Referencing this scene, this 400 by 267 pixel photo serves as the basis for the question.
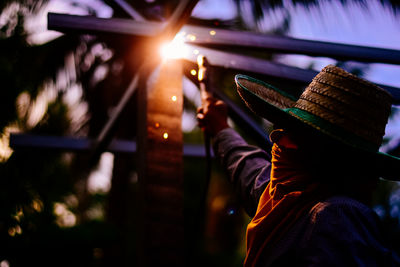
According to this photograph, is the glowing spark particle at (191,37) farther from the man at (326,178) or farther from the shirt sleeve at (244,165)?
the man at (326,178)

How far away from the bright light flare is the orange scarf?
4.61 ft

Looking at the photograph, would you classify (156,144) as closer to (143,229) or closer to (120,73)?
(143,229)

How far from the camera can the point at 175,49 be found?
8.84 ft

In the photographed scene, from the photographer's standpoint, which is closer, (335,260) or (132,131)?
(335,260)

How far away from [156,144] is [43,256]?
581 cm

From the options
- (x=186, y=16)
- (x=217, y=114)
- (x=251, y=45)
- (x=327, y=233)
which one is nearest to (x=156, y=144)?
(x=217, y=114)

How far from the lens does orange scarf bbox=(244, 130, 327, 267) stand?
135 cm

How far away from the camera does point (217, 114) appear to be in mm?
2391

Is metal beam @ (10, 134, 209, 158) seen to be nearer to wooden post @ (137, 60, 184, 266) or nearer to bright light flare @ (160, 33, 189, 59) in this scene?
wooden post @ (137, 60, 184, 266)

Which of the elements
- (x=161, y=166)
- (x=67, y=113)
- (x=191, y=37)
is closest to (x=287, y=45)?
(x=191, y=37)

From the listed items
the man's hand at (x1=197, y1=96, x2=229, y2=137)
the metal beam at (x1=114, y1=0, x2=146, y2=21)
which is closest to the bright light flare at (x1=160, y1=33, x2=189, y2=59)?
the metal beam at (x1=114, y1=0, x2=146, y2=21)

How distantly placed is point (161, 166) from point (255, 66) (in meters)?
1.16

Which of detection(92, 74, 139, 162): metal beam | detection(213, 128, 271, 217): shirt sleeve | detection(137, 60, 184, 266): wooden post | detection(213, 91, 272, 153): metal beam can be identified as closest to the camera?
detection(213, 128, 271, 217): shirt sleeve

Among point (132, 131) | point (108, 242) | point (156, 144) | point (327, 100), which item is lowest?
point (108, 242)
